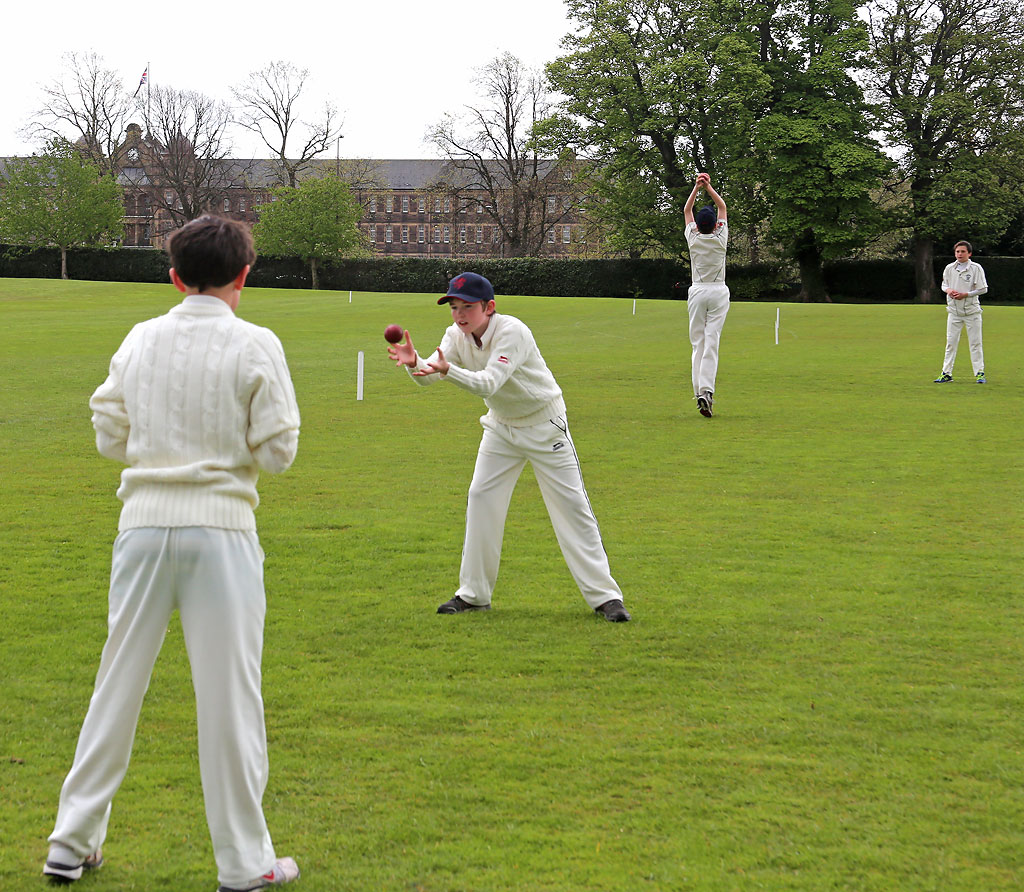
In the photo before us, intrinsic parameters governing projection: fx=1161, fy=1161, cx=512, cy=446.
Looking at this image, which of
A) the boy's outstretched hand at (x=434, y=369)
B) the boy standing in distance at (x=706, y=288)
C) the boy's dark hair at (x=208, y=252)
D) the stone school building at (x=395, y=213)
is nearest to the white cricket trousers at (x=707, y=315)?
the boy standing in distance at (x=706, y=288)

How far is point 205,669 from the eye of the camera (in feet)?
11.9

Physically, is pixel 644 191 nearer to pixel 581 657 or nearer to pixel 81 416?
pixel 81 416

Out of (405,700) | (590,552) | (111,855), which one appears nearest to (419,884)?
(111,855)

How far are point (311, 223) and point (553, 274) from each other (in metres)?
17.3

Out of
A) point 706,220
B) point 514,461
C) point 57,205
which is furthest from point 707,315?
point 57,205

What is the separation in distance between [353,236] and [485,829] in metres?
76.9

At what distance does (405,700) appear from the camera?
5770mm

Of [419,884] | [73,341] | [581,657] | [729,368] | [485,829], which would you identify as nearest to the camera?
[419,884]

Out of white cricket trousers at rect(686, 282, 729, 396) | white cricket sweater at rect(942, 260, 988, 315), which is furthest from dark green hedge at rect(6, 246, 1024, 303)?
white cricket trousers at rect(686, 282, 729, 396)

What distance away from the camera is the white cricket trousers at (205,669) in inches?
141

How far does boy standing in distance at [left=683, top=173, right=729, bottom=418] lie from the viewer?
1578 centimetres

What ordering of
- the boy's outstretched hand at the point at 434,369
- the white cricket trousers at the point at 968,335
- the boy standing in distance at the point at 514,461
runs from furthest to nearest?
the white cricket trousers at the point at 968,335 → the boy standing in distance at the point at 514,461 → the boy's outstretched hand at the point at 434,369

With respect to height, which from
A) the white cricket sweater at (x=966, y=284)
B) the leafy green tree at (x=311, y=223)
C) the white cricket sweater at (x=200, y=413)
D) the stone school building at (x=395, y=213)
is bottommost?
the white cricket sweater at (x=200, y=413)

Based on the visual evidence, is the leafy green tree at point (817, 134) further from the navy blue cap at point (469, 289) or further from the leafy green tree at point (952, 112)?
the navy blue cap at point (469, 289)
